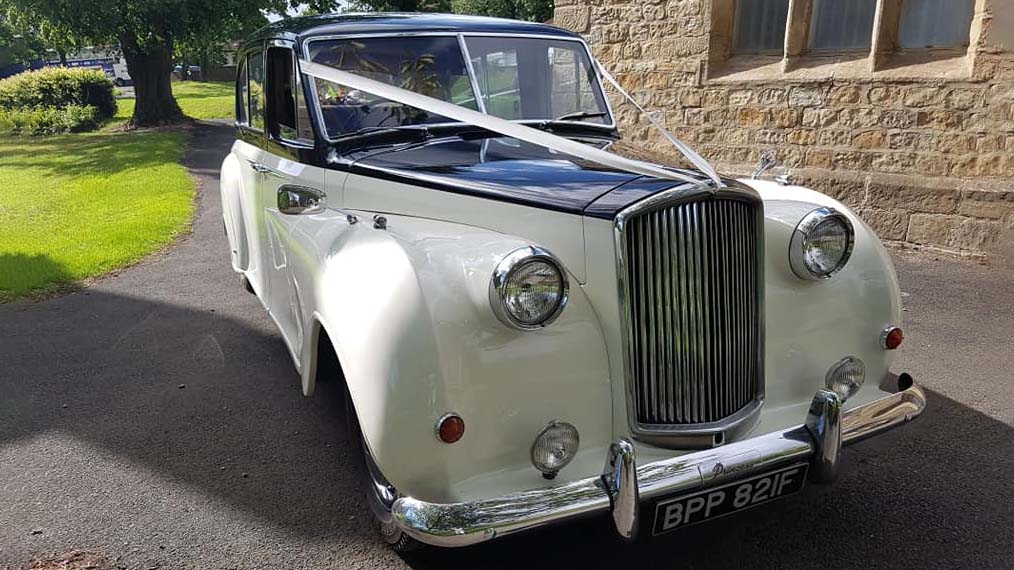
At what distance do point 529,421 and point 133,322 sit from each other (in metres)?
4.15

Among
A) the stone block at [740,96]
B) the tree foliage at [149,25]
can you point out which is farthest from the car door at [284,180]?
the tree foliage at [149,25]

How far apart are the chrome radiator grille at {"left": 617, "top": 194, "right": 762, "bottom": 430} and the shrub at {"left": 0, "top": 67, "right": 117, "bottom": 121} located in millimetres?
22289

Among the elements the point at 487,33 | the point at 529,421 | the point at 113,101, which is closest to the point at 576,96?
the point at 487,33

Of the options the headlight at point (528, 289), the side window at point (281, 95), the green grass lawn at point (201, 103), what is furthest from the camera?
the green grass lawn at point (201, 103)

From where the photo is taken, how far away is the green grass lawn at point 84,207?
22.0 feet

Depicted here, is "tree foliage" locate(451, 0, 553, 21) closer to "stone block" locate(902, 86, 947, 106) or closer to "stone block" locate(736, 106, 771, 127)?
"stone block" locate(736, 106, 771, 127)

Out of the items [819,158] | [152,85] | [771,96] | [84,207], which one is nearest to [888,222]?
[819,158]

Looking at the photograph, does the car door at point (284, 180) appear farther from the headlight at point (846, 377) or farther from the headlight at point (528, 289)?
the headlight at point (846, 377)

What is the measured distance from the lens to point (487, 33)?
361cm

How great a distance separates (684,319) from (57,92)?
24077 mm

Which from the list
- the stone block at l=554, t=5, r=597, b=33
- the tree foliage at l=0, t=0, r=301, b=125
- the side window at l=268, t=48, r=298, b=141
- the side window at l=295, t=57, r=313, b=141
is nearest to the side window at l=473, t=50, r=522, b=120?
the side window at l=295, t=57, r=313, b=141

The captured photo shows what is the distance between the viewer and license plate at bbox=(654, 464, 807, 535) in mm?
2123

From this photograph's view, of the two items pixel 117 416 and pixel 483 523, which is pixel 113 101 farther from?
pixel 483 523

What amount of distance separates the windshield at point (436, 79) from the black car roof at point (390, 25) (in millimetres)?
70
